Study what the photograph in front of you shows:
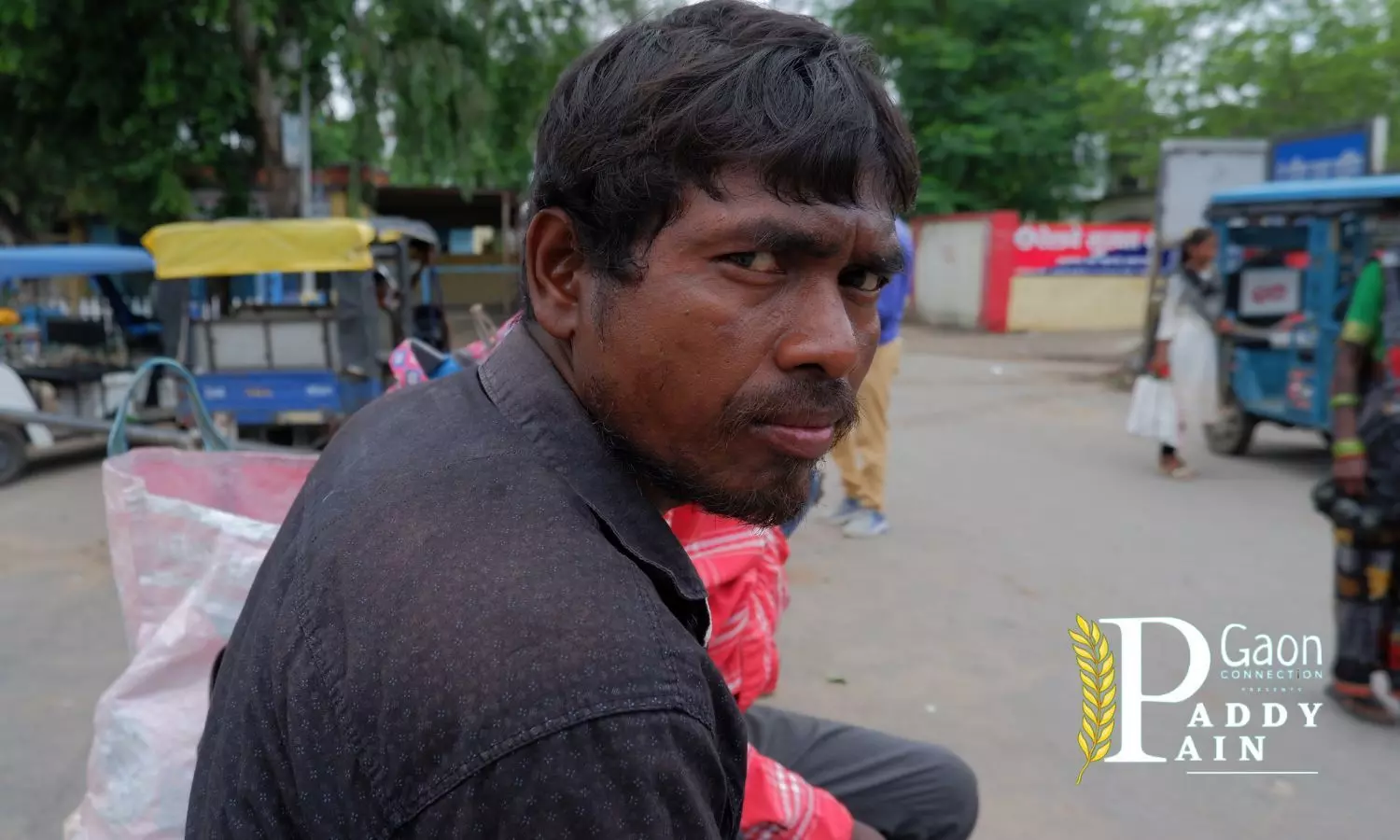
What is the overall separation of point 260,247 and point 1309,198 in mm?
7296

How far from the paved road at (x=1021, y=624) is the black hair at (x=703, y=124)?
2469mm

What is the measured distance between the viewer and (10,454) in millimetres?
7699

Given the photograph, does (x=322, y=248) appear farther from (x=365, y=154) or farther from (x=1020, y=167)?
(x=1020, y=167)

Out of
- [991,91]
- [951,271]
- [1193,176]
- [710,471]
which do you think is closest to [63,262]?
[710,471]

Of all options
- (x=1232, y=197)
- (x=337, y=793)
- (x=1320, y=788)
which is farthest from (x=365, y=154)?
(x=337, y=793)

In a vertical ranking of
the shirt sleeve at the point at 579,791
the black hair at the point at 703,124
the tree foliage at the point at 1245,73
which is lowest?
the shirt sleeve at the point at 579,791

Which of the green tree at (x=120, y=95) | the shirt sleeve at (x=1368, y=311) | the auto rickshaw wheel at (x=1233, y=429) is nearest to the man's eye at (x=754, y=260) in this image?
the shirt sleeve at (x=1368, y=311)

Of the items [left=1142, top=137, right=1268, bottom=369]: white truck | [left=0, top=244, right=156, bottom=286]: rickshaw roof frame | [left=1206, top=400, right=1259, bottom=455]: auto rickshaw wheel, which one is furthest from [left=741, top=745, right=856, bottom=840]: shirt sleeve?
[left=1142, top=137, right=1268, bottom=369]: white truck

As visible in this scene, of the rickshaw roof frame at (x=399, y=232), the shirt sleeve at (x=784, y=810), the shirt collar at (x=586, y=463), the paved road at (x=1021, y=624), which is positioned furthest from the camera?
the rickshaw roof frame at (x=399, y=232)

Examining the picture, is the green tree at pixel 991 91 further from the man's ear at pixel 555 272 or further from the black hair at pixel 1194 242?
the man's ear at pixel 555 272

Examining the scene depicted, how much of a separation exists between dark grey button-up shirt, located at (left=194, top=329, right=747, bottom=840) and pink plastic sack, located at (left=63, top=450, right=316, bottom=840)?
0.88m

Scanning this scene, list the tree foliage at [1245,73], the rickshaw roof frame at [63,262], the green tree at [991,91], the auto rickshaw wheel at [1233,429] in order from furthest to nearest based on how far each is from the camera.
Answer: the green tree at [991,91], the tree foliage at [1245,73], the rickshaw roof frame at [63,262], the auto rickshaw wheel at [1233,429]

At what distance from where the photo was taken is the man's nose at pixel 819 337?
1.10 meters
